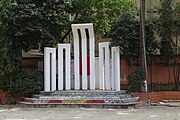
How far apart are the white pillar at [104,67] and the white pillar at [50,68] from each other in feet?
7.56

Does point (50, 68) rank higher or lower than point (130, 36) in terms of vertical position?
lower

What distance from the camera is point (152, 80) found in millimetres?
19672

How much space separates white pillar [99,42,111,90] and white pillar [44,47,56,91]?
230 centimetres

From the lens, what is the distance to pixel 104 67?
53.3 feet

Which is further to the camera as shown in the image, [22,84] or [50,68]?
[50,68]

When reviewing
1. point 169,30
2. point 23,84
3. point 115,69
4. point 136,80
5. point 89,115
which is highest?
point 169,30

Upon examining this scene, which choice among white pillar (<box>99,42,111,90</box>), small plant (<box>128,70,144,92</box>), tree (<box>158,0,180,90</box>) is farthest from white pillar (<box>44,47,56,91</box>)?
tree (<box>158,0,180,90</box>)

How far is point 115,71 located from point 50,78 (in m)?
3.20

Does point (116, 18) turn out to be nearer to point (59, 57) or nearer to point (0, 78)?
point (59, 57)

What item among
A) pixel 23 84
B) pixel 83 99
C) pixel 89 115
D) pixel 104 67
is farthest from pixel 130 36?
pixel 89 115

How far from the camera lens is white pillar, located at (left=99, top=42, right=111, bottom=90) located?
1599cm

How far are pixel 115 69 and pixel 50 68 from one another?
3212 millimetres

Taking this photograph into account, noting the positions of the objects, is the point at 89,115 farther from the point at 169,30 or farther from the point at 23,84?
the point at 169,30

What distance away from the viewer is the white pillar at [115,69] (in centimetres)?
1566
